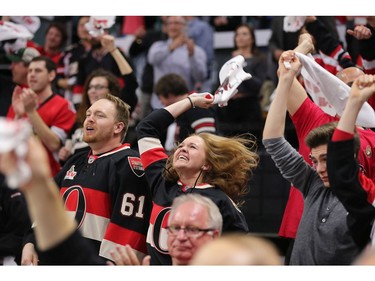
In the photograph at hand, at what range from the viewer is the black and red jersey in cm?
391

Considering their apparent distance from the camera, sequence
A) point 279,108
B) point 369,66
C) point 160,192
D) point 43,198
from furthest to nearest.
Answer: point 369,66, point 160,192, point 279,108, point 43,198

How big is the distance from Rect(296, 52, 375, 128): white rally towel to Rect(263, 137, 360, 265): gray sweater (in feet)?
1.65

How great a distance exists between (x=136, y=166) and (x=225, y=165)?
0.54 meters

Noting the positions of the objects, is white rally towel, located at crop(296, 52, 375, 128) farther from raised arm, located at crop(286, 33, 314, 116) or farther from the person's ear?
the person's ear

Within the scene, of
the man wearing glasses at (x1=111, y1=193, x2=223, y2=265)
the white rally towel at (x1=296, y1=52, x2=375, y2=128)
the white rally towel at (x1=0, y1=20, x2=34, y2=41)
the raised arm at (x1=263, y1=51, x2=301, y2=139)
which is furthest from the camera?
the white rally towel at (x1=0, y1=20, x2=34, y2=41)

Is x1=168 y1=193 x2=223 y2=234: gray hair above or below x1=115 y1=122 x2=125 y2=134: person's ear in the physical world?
below

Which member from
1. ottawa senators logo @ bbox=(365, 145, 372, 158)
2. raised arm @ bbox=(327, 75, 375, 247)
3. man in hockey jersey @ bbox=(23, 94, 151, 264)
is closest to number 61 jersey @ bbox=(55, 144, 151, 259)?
man in hockey jersey @ bbox=(23, 94, 151, 264)

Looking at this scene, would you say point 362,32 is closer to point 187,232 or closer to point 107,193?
point 107,193

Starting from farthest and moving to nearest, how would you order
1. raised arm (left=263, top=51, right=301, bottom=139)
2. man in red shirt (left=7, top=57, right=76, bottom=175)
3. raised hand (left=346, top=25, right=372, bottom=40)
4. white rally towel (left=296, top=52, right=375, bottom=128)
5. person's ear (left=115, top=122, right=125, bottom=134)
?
man in red shirt (left=7, top=57, right=76, bottom=175) < raised hand (left=346, top=25, right=372, bottom=40) < person's ear (left=115, top=122, right=125, bottom=134) < white rally towel (left=296, top=52, right=375, bottom=128) < raised arm (left=263, top=51, right=301, bottom=139)

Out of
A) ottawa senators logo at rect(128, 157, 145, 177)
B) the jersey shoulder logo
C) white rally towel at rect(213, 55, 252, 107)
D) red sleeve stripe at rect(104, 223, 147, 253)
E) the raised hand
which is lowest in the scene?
red sleeve stripe at rect(104, 223, 147, 253)

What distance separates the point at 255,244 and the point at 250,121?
497 centimetres

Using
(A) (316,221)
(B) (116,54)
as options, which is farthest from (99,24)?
(A) (316,221)

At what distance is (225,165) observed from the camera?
420 cm

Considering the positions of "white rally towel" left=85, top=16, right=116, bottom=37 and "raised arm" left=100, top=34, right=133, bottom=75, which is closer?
"raised arm" left=100, top=34, right=133, bottom=75
